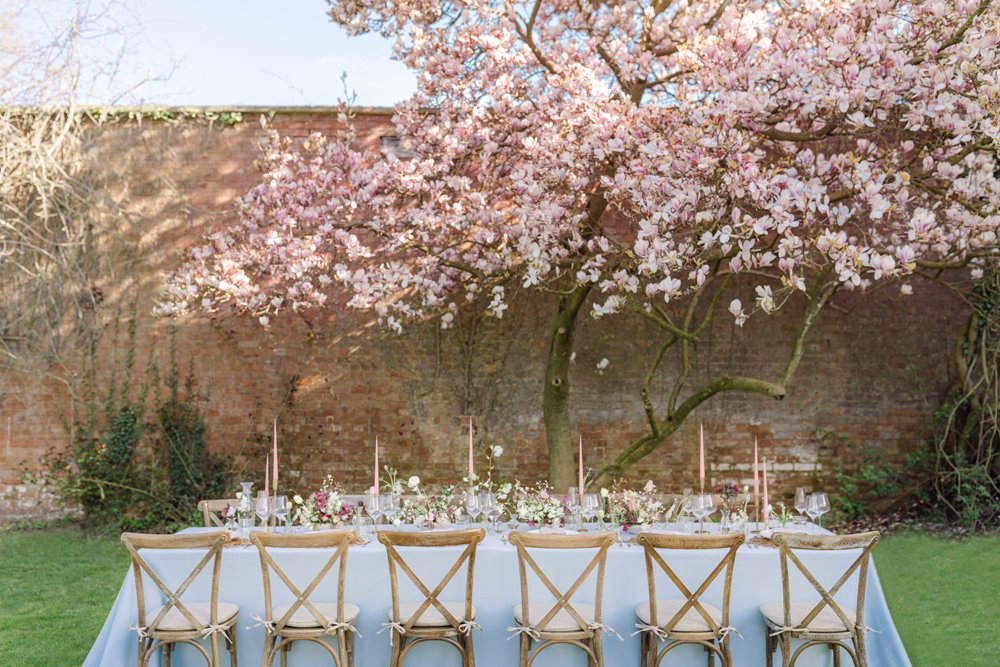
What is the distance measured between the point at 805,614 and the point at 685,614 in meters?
0.53

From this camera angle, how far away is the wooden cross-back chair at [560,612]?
3.60 metres

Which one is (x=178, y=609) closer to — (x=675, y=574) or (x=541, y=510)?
(x=541, y=510)

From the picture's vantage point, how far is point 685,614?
374cm

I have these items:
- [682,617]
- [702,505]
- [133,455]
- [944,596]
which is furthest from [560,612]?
[133,455]

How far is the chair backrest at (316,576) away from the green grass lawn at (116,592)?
158 centimetres

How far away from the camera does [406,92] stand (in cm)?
652

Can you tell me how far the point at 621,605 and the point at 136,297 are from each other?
5824 mm

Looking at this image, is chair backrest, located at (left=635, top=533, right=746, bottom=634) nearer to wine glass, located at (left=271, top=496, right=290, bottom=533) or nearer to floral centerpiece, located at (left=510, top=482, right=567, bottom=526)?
floral centerpiece, located at (left=510, top=482, right=567, bottom=526)

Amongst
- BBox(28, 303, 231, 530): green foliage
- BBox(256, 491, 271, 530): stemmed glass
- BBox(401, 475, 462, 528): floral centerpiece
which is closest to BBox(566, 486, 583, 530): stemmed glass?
BBox(401, 475, 462, 528): floral centerpiece

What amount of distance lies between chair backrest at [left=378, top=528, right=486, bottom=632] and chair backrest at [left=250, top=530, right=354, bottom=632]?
0.65ft

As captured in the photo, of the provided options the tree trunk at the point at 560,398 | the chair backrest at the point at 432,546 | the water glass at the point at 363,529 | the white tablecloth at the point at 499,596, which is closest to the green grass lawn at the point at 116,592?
the white tablecloth at the point at 499,596

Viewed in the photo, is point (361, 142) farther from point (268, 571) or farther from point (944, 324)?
point (944, 324)

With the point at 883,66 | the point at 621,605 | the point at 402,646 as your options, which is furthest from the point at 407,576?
the point at 883,66

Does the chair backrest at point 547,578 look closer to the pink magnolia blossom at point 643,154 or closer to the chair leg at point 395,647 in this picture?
the chair leg at point 395,647
